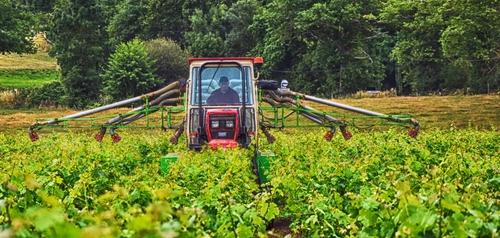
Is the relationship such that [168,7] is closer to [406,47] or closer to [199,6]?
[199,6]

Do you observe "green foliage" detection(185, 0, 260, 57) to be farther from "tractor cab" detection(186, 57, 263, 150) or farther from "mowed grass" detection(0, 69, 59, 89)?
"tractor cab" detection(186, 57, 263, 150)

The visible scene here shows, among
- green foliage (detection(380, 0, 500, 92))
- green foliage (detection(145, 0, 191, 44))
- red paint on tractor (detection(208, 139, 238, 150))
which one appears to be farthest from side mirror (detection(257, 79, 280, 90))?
green foliage (detection(145, 0, 191, 44))

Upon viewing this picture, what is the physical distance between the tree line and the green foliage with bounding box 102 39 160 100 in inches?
36.7

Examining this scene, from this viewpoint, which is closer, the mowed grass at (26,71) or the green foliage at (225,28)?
the green foliage at (225,28)

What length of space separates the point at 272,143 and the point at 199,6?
2118 inches

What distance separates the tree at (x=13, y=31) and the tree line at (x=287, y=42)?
7 centimetres

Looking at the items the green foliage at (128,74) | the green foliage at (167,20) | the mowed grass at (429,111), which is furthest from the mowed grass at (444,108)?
the green foliage at (167,20)

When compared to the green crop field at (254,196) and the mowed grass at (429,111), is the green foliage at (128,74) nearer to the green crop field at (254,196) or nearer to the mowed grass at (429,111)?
the mowed grass at (429,111)

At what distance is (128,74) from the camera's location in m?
57.0

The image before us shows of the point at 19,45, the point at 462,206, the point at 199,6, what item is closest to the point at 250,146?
the point at 462,206

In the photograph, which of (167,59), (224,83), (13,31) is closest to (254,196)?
(224,83)

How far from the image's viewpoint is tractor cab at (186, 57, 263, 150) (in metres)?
15.4

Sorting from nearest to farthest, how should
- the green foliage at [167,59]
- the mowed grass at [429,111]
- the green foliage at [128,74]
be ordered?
the mowed grass at [429,111] → the green foliage at [128,74] → the green foliage at [167,59]

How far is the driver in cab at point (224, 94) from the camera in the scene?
15.7 metres
